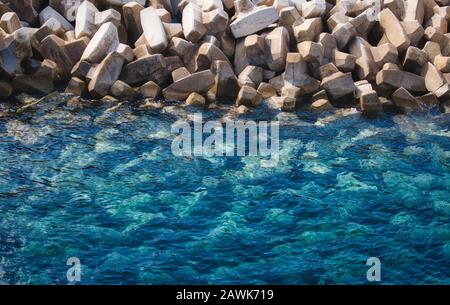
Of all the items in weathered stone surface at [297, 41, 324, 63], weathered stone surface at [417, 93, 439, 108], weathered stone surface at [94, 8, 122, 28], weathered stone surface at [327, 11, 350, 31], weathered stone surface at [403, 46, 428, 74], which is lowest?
weathered stone surface at [417, 93, 439, 108]

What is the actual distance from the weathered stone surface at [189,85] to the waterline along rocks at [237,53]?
2 centimetres

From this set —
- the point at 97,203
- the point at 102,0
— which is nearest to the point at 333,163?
the point at 97,203

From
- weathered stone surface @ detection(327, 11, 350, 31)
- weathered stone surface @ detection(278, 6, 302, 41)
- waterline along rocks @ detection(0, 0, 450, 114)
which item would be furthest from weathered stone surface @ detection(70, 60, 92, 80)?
weathered stone surface @ detection(327, 11, 350, 31)

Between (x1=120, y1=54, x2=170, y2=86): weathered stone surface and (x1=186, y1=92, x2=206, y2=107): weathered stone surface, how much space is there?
913 millimetres

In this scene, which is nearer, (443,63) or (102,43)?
(102,43)

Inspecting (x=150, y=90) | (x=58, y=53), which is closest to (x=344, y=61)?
(x=150, y=90)

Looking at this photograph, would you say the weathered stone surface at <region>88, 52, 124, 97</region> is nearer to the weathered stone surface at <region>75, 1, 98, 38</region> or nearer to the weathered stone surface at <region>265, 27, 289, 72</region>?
the weathered stone surface at <region>75, 1, 98, 38</region>

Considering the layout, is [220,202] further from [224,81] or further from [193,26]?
[193,26]

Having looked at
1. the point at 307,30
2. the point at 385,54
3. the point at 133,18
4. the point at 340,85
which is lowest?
the point at 340,85

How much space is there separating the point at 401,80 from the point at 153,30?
5.48 m

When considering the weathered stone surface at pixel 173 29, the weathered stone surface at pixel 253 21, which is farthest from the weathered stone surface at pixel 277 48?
the weathered stone surface at pixel 173 29

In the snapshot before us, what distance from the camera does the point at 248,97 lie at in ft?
47.1

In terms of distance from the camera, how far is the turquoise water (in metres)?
9.73

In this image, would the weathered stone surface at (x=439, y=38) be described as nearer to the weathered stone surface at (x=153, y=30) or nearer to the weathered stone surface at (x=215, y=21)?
the weathered stone surface at (x=215, y=21)
